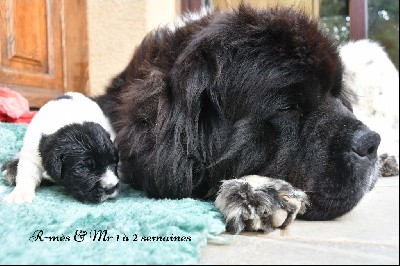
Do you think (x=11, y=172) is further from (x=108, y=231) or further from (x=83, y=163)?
(x=108, y=231)

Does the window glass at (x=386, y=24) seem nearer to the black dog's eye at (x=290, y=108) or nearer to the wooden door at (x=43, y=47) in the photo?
the black dog's eye at (x=290, y=108)

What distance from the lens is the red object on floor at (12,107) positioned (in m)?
2.47

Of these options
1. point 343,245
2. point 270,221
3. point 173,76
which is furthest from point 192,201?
point 343,245

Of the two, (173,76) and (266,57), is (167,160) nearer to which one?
(173,76)

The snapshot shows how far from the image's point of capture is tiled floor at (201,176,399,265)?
0.83 metres

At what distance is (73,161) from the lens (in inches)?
60.4

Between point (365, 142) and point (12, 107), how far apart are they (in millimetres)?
1931

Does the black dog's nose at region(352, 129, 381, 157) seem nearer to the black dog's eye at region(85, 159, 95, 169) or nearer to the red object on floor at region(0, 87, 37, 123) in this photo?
the black dog's eye at region(85, 159, 95, 169)

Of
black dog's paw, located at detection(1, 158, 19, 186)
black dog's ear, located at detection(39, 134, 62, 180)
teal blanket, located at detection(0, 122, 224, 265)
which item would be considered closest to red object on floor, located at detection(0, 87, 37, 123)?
black dog's paw, located at detection(1, 158, 19, 186)

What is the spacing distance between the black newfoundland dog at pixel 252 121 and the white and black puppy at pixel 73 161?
9 centimetres

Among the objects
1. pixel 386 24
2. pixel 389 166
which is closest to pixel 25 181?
pixel 389 166

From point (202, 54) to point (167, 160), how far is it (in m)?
0.38

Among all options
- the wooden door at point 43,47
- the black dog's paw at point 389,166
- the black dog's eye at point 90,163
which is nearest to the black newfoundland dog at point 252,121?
the black dog's eye at point 90,163

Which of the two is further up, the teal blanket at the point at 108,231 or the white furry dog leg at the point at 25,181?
the white furry dog leg at the point at 25,181
